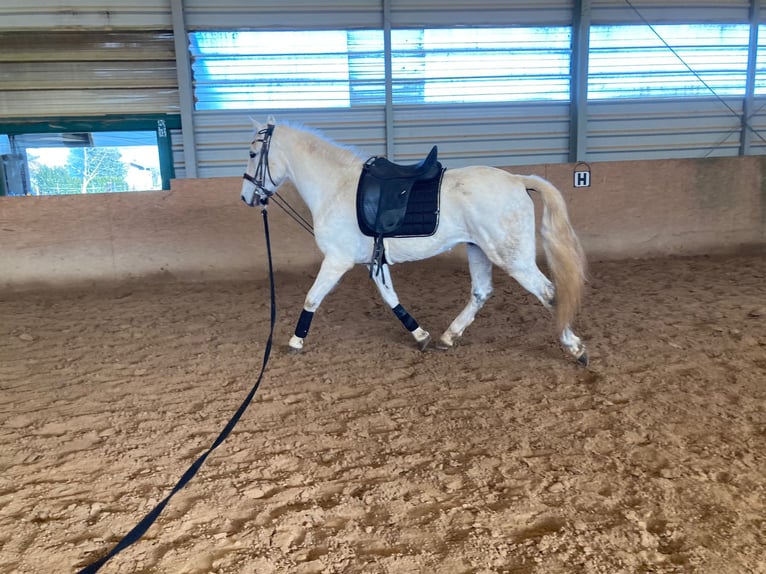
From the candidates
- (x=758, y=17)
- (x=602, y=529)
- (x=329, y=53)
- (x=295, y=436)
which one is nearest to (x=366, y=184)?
(x=295, y=436)

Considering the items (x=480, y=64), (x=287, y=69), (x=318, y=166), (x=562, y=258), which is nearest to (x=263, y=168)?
(x=318, y=166)

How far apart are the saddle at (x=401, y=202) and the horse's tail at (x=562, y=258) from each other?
76 centimetres

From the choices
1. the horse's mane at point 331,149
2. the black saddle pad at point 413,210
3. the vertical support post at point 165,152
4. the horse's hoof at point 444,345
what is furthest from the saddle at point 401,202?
the vertical support post at point 165,152

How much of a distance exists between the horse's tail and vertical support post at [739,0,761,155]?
246 inches

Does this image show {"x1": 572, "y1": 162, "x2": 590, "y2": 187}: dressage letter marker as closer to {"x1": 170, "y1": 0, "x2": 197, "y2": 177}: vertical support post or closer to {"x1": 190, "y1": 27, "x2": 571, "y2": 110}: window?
{"x1": 190, "y1": 27, "x2": 571, "y2": 110}: window

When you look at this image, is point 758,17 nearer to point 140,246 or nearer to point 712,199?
point 712,199

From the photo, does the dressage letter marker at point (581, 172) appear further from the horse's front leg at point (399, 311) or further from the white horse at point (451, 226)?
the horse's front leg at point (399, 311)

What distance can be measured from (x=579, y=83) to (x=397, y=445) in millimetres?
6683

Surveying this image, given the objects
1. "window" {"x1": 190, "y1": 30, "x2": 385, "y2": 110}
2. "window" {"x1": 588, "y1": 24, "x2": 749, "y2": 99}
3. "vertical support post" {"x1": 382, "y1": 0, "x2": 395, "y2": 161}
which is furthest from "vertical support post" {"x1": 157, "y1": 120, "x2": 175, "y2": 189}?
A: "window" {"x1": 588, "y1": 24, "x2": 749, "y2": 99}

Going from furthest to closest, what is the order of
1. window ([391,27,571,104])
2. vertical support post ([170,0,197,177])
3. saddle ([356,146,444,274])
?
window ([391,27,571,104])
vertical support post ([170,0,197,177])
saddle ([356,146,444,274])

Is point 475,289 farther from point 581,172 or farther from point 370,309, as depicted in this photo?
point 581,172

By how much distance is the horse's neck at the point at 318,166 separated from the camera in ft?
12.1

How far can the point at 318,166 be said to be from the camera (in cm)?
373

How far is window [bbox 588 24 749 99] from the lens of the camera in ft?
24.1
